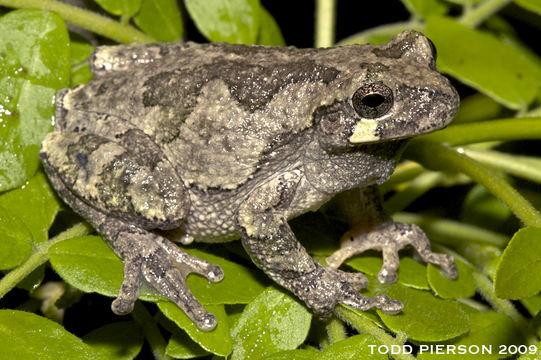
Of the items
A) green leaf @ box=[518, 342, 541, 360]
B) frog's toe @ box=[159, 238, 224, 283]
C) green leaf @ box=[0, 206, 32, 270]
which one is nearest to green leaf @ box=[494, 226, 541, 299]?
green leaf @ box=[518, 342, 541, 360]

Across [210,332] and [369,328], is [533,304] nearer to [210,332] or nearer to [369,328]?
[369,328]

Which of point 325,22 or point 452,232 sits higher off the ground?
point 325,22

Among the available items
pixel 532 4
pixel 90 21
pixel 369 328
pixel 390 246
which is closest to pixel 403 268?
pixel 390 246

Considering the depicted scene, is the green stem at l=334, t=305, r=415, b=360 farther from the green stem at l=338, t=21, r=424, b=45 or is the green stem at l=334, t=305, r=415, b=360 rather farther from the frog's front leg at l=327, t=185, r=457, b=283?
the green stem at l=338, t=21, r=424, b=45

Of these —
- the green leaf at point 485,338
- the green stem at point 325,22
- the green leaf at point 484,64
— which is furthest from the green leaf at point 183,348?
the green stem at point 325,22

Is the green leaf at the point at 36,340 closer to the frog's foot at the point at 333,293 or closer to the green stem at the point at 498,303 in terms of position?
the frog's foot at the point at 333,293

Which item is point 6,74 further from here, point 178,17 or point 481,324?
point 481,324

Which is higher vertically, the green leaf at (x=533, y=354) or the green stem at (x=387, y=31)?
the green stem at (x=387, y=31)
